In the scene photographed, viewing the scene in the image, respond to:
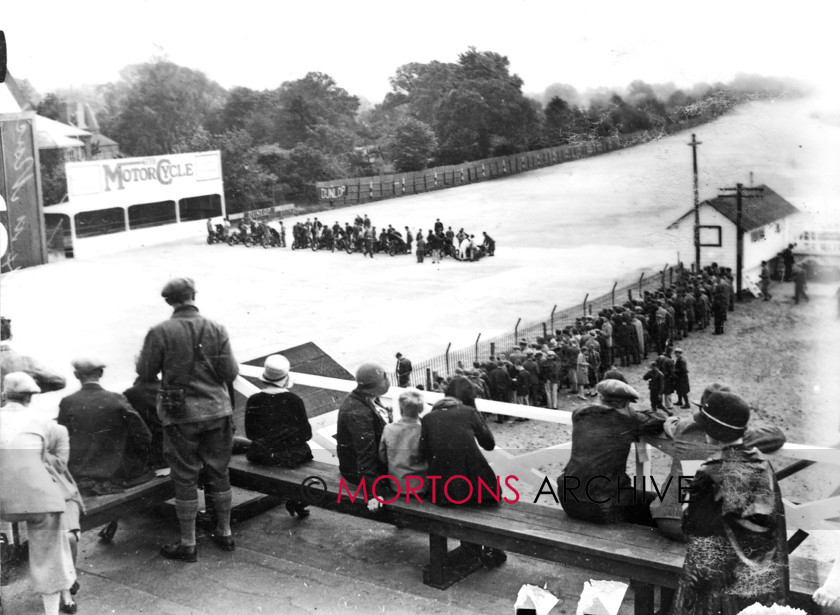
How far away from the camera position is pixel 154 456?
147 inches

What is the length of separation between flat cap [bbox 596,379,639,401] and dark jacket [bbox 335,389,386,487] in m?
0.95

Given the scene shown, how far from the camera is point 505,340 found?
11.0m

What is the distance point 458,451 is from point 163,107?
4064mm

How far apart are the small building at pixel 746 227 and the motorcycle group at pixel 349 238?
425 cm

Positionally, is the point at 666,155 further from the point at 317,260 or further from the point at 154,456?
the point at 317,260

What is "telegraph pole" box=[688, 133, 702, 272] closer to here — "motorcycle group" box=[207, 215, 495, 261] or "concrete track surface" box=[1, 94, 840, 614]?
"concrete track surface" box=[1, 94, 840, 614]

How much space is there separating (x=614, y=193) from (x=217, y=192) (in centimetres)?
359

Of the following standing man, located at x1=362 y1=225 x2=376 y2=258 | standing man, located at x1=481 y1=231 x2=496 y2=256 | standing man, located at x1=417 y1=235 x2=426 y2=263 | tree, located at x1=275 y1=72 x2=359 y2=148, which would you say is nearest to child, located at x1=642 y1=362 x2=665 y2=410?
tree, located at x1=275 y1=72 x2=359 y2=148

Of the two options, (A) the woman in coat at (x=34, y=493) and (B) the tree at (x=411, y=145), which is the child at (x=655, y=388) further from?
(A) the woman in coat at (x=34, y=493)

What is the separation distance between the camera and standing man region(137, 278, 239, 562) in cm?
327

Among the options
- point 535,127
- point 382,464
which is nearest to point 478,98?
point 535,127

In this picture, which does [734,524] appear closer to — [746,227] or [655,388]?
[746,227]

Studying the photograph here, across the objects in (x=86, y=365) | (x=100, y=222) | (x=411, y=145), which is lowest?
(x=86, y=365)

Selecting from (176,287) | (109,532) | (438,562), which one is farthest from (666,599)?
(109,532)
